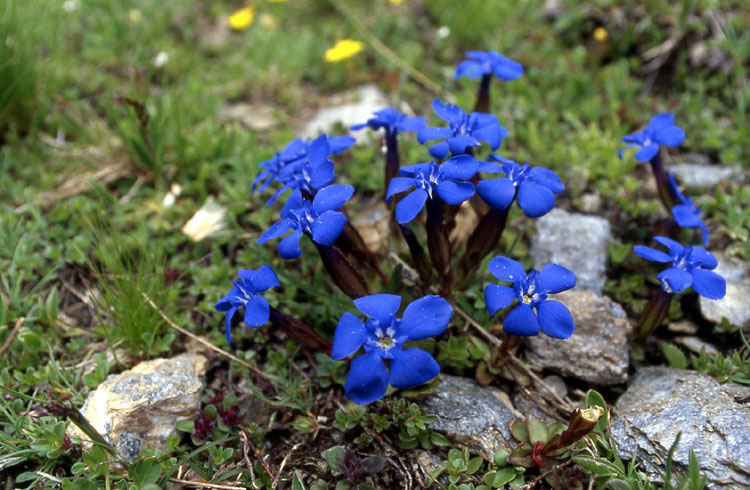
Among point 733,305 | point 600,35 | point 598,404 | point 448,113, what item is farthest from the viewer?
point 600,35

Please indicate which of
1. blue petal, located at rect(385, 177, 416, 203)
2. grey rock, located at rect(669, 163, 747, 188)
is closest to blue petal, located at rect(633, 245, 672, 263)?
blue petal, located at rect(385, 177, 416, 203)

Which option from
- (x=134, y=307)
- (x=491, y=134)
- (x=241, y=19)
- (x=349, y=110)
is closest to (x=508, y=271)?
(x=491, y=134)

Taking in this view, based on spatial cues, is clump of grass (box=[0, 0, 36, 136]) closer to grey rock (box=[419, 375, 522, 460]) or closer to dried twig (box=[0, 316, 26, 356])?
dried twig (box=[0, 316, 26, 356])

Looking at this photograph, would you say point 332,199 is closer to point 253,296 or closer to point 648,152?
point 253,296

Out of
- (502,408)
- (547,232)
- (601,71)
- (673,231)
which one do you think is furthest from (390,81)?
(502,408)

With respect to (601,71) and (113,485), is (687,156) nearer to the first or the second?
(601,71)

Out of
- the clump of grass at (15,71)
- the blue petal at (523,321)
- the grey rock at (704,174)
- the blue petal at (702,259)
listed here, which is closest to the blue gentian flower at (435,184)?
the blue petal at (523,321)
